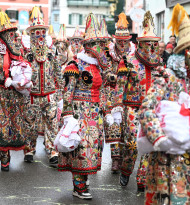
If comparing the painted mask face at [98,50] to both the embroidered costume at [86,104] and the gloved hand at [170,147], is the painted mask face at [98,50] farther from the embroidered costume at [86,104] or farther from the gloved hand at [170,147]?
the gloved hand at [170,147]

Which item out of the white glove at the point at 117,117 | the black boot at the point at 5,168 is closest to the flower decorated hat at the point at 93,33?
the white glove at the point at 117,117

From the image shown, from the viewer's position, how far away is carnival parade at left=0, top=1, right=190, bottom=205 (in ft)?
13.4

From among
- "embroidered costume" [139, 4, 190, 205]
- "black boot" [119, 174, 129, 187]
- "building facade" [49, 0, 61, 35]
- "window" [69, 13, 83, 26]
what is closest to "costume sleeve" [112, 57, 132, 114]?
"black boot" [119, 174, 129, 187]

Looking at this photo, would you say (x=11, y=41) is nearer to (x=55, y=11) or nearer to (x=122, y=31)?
(x=122, y=31)

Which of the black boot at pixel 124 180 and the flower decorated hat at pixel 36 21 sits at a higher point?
the flower decorated hat at pixel 36 21

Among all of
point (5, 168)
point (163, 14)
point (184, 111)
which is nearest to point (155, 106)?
point (184, 111)

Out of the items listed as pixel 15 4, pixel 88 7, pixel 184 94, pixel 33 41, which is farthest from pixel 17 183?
pixel 88 7

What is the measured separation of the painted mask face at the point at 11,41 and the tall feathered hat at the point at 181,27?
4200mm

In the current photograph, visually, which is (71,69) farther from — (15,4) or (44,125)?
(15,4)

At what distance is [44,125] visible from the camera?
29.8ft

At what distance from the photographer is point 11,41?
26.9 feet

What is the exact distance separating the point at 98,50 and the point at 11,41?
227cm

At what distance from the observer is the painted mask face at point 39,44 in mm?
8758

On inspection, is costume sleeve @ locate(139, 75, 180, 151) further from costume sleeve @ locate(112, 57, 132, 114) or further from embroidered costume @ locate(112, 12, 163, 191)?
costume sleeve @ locate(112, 57, 132, 114)
